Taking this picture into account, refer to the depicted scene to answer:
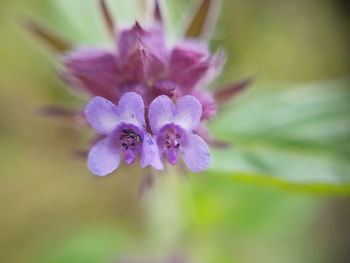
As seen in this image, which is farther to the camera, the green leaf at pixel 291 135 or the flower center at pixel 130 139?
the green leaf at pixel 291 135

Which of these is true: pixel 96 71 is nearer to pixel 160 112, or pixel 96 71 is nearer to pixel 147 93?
pixel 147 93

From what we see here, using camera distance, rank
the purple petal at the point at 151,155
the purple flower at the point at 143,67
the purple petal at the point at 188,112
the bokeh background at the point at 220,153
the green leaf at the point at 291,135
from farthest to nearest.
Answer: the bokeh background at the point at 220,153
the green leaf at the point at 291,135
the purple flower at the point at 143,67
the purple petal at the point at 188,112
the purple petal at the point at 151,155

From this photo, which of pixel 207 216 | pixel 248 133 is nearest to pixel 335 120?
pixel 248 133

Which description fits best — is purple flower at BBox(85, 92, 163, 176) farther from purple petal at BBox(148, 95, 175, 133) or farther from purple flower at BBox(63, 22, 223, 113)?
purple flower at BBox(63, 22, 223, 113)

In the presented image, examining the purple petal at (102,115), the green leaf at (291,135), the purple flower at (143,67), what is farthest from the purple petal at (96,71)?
the green leaf at (291,135)

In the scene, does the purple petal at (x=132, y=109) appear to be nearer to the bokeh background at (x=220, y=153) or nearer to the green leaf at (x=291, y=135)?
the green leaf at (x=291, y=135)

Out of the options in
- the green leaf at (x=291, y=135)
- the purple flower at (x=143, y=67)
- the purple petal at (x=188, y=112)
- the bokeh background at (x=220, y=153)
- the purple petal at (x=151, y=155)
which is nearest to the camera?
the purple petal at (x=151, y=155)
